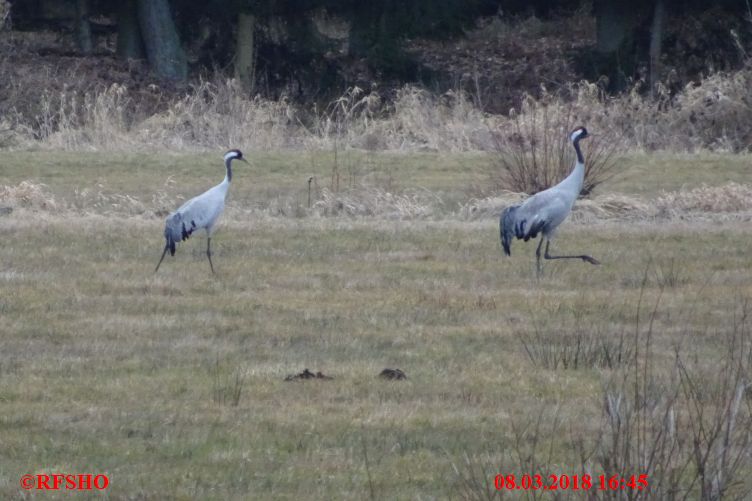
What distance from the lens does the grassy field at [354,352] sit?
634 cm

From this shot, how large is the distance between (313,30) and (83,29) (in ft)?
18.6

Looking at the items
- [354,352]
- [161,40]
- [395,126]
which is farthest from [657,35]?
[354,352]

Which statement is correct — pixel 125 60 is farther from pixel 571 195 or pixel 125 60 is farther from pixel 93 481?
pixel 93 481

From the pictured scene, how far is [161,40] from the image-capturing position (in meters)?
32.4

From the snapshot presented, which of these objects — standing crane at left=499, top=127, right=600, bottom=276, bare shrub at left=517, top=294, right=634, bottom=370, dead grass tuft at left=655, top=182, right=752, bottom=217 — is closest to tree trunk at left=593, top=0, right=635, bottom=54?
dead grass tuft at left=655, top=182, right=752, bottom=217

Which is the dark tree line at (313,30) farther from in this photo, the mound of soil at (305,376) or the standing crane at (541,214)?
the mound of soil at (305,376)

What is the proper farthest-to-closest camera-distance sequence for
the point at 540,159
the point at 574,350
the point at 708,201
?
the point at 540,159 → the point at 708,201 → the point at 574,350

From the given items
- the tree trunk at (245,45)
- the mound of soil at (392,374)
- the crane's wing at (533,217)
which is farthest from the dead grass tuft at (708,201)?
the tree trunk at (245,45)

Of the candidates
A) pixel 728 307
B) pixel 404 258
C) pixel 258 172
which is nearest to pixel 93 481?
pixel 728 307

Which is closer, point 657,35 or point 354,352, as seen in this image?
point 354,352

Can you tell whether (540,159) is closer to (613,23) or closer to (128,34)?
(613,23)

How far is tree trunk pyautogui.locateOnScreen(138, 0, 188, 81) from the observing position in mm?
32156

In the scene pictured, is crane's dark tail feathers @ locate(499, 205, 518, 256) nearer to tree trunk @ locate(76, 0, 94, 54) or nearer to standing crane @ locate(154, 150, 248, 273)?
standing crane @ locate(154, 150, 248, 273)

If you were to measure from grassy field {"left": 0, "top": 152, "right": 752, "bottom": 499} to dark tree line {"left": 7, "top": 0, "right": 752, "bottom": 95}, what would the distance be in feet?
52.9
